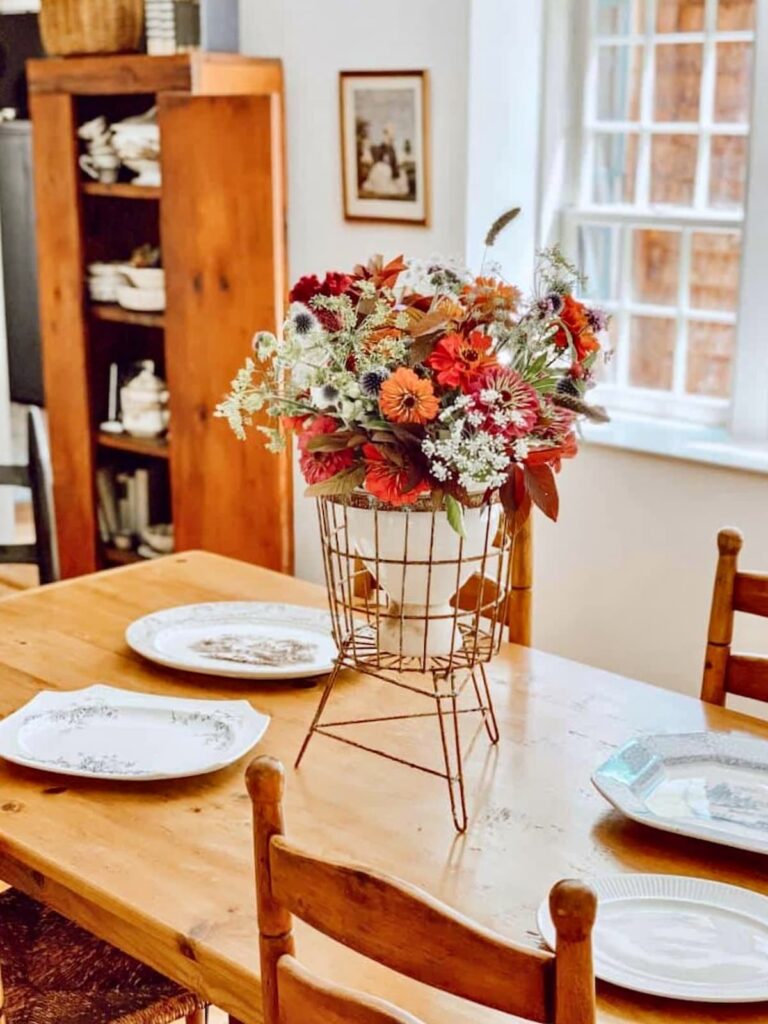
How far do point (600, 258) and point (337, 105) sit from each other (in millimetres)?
724

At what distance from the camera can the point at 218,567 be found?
2.50 m

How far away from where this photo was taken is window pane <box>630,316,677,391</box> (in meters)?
3.16

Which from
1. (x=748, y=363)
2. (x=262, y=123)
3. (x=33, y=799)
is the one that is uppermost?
(x=262, y=123)

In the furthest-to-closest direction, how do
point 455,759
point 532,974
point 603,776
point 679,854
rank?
point 455,759 → point 603,776 → point 679,854 → point 532,974

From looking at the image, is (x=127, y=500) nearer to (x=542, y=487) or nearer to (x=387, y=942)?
(x=542, y=487)

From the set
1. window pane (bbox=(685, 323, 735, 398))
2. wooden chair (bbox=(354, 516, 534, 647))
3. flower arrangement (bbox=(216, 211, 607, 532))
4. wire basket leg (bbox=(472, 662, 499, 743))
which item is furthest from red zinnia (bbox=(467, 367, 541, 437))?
window pane (bbox=(685, 323, 735, 398))

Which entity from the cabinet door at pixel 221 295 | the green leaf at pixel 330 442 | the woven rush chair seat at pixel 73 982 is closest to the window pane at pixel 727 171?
the cabinet door at pixel 221 295

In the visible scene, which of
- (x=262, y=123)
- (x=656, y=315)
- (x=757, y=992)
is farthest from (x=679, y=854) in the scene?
(x=262, y=123)

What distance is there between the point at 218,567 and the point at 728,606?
3.14ft

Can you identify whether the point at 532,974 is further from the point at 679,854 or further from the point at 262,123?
the point at 262,123

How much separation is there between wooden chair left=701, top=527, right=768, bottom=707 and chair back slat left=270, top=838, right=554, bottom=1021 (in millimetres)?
1036

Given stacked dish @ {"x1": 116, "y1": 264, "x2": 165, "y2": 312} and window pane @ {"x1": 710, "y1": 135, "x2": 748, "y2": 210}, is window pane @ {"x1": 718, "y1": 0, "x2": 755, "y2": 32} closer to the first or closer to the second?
window pane @ {"x1": 710, "y1": 135, "x2": 748, "y2": 210}

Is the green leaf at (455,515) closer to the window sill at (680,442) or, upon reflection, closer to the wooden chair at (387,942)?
the wooden chair at (387,942)

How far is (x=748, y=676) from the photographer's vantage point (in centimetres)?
197
